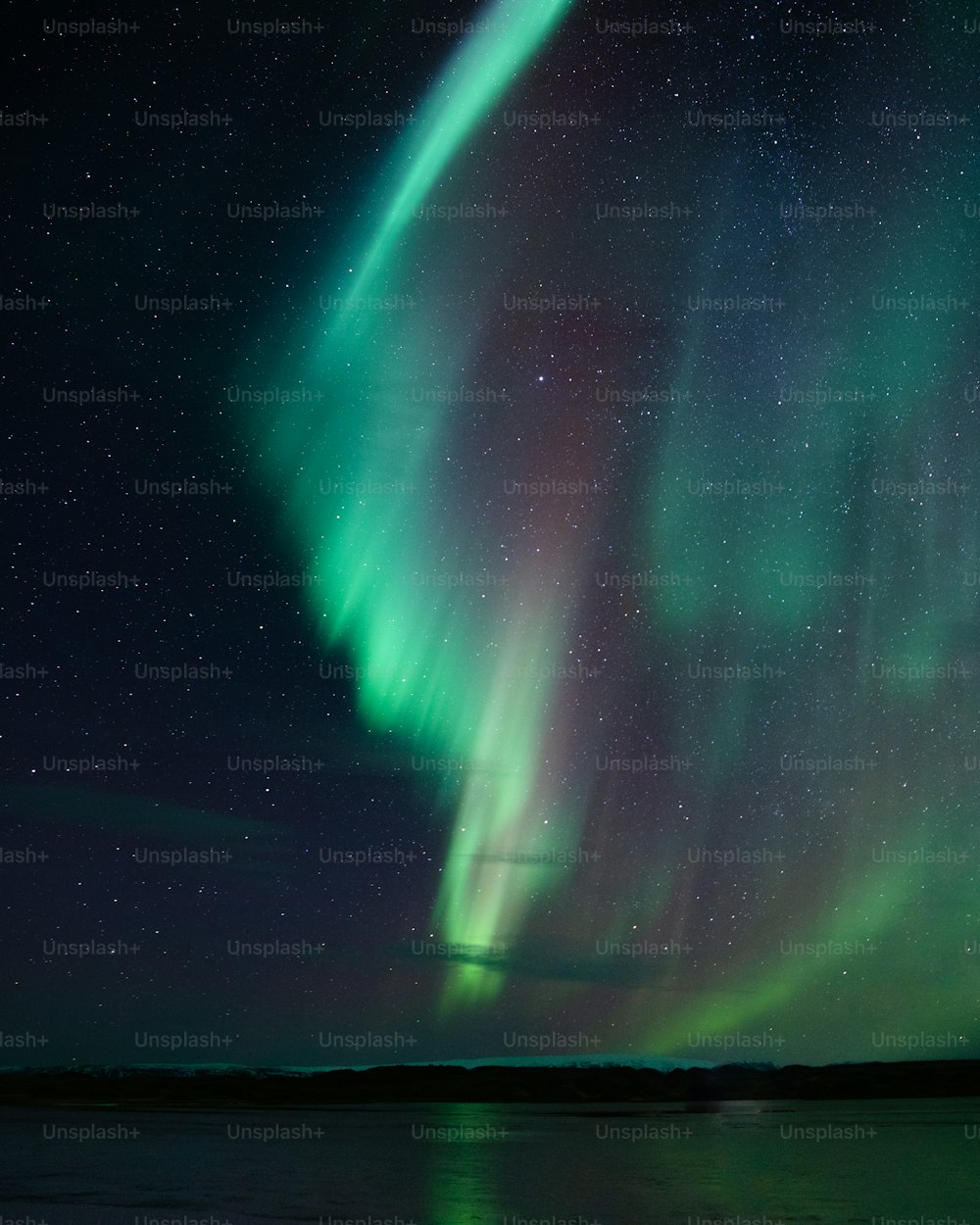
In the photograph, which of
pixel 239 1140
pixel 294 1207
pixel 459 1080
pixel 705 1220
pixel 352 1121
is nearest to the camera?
pixel 705 1220

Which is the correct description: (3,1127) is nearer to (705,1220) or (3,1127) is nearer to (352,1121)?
(352,1121)

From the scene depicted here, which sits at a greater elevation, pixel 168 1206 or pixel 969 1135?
pixel 969 1135

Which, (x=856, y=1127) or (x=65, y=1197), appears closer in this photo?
(x=65, y=1197)

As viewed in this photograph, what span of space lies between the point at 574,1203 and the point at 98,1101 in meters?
71.1

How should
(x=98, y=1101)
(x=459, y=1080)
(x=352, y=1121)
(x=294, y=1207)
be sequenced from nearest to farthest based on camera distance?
(x=294, y=1207), (x=352, y=1121), (x=98, y=1101), (x=459, y=1080)

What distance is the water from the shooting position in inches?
728

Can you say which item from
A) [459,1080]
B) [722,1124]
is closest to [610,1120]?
[722,1124]

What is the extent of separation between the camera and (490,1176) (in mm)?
24531

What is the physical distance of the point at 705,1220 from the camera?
58.1 feet

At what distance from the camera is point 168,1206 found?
750 inches

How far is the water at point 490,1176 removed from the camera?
18.5m

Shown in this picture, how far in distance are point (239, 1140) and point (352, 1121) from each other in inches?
715

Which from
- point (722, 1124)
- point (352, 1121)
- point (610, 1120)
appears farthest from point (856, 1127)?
point (352, 1121)

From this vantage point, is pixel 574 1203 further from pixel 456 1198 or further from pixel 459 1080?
pixel 459 1080
